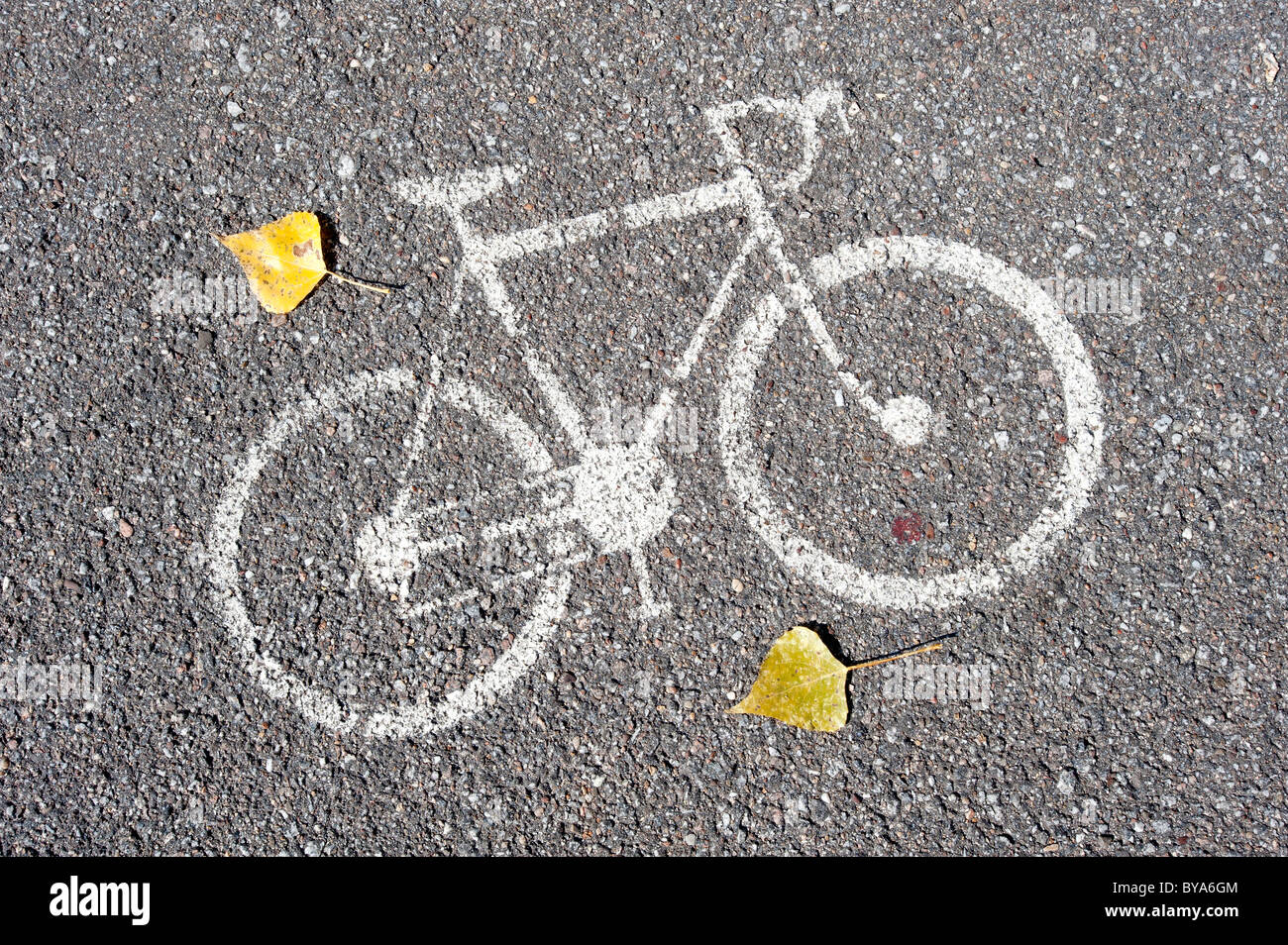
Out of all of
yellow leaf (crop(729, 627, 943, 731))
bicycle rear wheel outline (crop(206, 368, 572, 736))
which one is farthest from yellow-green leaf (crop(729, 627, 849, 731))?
bicycle rear wheel outline (crop(206, 368, 572, 736))

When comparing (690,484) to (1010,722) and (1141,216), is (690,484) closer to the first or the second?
(1010,722)

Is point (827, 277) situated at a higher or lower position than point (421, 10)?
lower

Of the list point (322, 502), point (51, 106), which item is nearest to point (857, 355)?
point (322, 502)

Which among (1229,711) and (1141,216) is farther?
(1141,216)

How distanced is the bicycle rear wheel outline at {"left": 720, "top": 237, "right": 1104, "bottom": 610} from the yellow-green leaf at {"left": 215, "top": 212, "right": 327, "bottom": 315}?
1.26 meters

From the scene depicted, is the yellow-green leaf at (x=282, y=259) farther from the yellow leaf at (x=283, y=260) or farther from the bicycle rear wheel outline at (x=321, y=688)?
the bicycle rear wheel outline at (x=321, y=688)

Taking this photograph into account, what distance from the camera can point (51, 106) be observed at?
9.05ft

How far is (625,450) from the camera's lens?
2584mm

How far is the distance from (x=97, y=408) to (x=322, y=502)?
0.72m

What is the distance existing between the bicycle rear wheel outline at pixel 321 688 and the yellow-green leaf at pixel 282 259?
0.31 m

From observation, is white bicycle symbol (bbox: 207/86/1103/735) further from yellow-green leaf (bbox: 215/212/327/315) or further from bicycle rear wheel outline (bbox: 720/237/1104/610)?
yellow-green leaf (bbox: 215/212/327/315)

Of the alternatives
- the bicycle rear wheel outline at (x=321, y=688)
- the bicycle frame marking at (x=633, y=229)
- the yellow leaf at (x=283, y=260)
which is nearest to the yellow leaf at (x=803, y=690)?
the bicycle frame marking at (x=633, y=229)

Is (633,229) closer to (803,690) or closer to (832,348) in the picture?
(832,348)

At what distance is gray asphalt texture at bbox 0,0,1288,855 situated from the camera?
2447 millimetres
